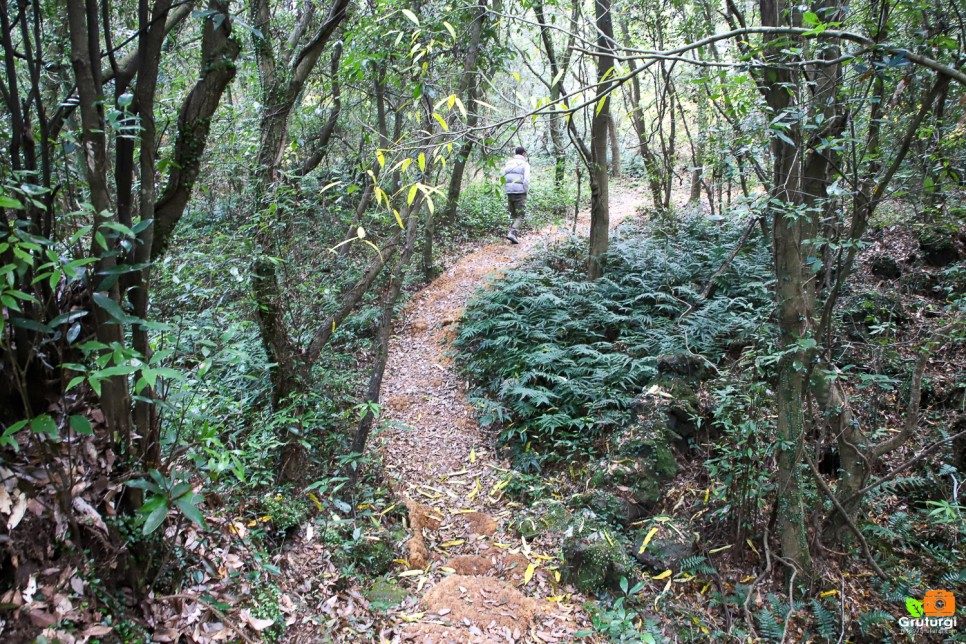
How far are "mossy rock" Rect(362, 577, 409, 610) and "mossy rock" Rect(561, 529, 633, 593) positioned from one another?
1.51 m

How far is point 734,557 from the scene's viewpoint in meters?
4.74

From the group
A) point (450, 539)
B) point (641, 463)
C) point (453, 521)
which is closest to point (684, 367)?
point (641, 463)

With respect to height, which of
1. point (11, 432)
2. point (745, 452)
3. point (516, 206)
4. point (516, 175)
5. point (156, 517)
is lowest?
point (745, 452)

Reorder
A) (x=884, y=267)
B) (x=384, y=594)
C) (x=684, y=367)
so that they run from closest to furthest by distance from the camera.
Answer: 1. (x=384, y=594)
2. (x=684, y=367)
3. (x=884, y=267)

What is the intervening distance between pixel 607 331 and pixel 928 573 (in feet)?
15.5

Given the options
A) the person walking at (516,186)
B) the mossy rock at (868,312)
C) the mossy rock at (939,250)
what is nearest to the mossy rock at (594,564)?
the mossy rock at (868,312)

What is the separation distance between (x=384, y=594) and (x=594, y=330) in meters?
5.12

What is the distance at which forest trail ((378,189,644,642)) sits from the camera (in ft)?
13.8

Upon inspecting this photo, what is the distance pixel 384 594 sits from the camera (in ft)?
14.2

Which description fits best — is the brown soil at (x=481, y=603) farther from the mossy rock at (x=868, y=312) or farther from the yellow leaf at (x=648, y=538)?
the mossy rock at (x=868, y=312)

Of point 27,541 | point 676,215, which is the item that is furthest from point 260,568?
point 676,215

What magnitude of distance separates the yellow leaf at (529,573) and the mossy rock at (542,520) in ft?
1.31

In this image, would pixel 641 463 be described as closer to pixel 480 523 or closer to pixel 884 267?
pixel 480 523

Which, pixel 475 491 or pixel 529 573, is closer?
pixel 529 573
